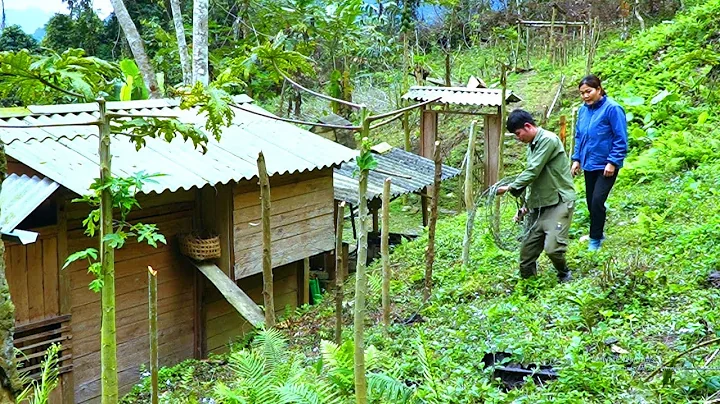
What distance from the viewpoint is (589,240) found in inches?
326

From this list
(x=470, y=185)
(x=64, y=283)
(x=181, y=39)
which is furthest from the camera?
(x=181, y=39)

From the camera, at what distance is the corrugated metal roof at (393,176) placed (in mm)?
11977

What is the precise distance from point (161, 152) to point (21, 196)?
2.00 metres

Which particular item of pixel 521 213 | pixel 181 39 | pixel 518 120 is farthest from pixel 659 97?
pixel 181 39

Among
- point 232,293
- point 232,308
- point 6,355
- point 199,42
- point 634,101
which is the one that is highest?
point 199,42

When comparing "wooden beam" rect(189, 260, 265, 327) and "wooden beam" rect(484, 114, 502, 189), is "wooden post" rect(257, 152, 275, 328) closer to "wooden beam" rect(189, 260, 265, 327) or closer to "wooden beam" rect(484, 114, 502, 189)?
"wooden beam" rect(189, 260, 265, 327)

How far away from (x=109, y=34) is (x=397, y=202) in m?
10.6

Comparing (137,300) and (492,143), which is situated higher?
(492,143)

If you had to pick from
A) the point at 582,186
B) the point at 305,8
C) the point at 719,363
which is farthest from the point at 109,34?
the point at 719,363

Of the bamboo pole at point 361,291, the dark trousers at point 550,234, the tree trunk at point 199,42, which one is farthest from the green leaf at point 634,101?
the bamboo pole at point 361,291

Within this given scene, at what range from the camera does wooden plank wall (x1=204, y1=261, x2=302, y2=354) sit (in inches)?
385

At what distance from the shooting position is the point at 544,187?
6.91 metres

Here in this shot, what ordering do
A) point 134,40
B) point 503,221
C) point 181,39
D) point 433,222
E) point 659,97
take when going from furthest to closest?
point 659,97 → point 181,39 → point 134,40 → point 503,221 → point 433,222

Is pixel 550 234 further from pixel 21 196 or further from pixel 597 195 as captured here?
pixel 21 196
